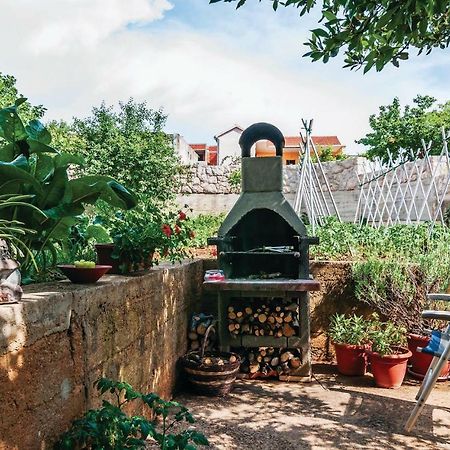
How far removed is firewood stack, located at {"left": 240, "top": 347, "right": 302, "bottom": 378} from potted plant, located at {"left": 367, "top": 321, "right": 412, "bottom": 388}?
2.15ft

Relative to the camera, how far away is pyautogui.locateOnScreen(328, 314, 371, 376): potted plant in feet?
14.1

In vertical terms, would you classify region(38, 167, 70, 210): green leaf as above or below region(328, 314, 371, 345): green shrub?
above

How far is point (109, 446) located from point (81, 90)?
1080 cm

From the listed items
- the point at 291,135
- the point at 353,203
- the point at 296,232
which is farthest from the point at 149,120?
the point at 291,135

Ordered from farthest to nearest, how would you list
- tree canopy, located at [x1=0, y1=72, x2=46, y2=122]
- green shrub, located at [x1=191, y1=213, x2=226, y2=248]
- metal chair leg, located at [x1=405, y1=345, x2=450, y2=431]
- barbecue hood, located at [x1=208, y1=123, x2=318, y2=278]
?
1. green shrub, located at [x1=191, y1=213, x2=226, y2=248]
2. tree canopy, located at [x1=0, y1=72, x2=46, y2=122]
3. barbecue hood, located at [x1=208, y1=123, x2=318, y2=278]
4. metal chair leg, located at [x1=405, y1=345, x2=450, y2=431]

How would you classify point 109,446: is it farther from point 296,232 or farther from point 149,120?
point 149,120

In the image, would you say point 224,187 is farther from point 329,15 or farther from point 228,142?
point 228,142

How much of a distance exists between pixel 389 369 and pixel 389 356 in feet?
0.37

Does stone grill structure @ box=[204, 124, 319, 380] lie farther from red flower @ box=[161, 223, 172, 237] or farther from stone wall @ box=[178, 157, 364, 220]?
stone wall @ box=[178, 157, 364, 220]

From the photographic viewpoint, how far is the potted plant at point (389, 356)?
13.1ft

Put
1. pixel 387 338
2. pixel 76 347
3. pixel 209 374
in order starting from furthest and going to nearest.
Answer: pixel 387 338, pixel 209 374, pixel 76 347

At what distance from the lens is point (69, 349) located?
1.99 metres

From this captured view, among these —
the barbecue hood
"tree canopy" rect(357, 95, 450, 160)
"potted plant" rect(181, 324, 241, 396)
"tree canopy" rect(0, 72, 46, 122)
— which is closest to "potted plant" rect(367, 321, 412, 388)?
the barbecue hood

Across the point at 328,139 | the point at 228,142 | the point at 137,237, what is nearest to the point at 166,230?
the point at 137,237
